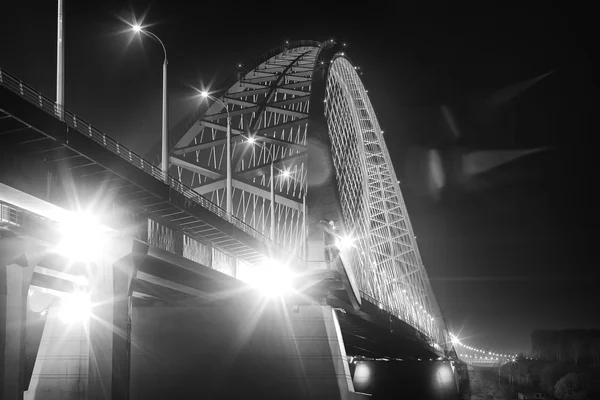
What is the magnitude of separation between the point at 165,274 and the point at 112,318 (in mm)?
4815

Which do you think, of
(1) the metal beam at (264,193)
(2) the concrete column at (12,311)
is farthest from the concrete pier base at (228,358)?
(1) the metal beam at (264,193)

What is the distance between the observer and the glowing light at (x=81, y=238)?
2397 centimetres

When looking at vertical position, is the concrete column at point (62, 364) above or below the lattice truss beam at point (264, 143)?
below

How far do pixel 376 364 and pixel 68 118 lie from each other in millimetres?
58147

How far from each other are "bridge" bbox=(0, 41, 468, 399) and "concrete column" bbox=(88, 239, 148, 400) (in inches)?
2.0

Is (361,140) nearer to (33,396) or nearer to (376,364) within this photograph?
(376,364)

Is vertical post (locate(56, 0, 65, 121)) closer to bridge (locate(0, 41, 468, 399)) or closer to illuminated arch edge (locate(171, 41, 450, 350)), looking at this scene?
bridge (locate(0, 41, 468, 399))

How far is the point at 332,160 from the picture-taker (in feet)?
183

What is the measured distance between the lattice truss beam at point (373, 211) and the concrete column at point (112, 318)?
2921cm

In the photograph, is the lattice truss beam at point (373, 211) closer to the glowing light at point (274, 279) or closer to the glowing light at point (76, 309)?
the glowing light at point (274, 279)

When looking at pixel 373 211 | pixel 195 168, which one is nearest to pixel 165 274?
pixel 195 168

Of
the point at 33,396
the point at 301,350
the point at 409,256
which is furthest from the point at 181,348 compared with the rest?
the point at 409,256

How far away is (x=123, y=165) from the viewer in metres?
23.9

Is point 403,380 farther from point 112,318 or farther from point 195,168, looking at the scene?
point 112,318
